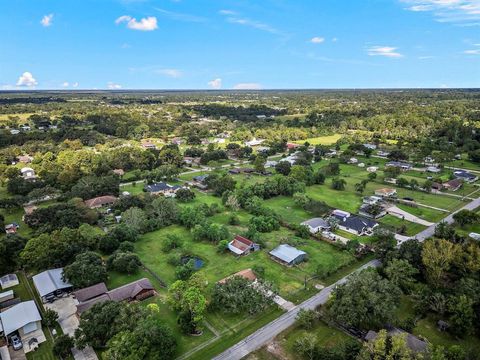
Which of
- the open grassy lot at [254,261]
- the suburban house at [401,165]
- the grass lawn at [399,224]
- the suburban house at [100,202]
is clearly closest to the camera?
the open grassy lot at [254,261]

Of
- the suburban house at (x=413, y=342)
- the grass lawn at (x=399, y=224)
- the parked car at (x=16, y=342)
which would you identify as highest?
the suburban house at (x=413, y=342)

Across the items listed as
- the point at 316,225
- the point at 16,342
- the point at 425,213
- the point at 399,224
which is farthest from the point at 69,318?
the point at 425,213

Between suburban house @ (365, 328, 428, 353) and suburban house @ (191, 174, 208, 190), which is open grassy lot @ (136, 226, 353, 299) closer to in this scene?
suburban house @ (365, 328, 428, 353)

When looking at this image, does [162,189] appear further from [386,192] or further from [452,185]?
[452,185]

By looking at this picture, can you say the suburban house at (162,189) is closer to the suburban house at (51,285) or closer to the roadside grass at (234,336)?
the suburban house at (51,285)

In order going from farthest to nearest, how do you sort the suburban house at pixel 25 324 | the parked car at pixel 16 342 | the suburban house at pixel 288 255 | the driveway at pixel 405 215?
the driveway at pixel 405 215 → the suburban house at pixel 288 255 → the suburban house at pixel 25 324 → the parked car at pixel 16 342

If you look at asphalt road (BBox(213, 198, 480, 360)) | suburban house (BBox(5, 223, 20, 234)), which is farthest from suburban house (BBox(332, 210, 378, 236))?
suburban house (BBox(5, 223, 20, 234))

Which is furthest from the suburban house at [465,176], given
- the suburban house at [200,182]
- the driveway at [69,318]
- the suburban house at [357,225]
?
the driveway at [69,318]
